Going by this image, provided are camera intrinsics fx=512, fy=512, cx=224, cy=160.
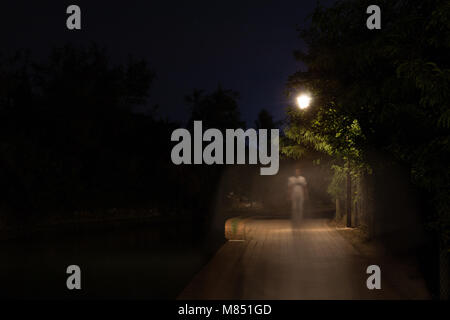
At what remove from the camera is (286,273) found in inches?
407

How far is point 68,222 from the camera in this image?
3375 cm

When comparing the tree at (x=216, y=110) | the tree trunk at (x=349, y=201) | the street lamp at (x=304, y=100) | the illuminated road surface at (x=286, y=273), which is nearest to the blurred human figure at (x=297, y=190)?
the illuminated road surface at (x=286, y=273)

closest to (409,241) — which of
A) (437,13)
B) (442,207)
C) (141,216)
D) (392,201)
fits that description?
(392,201)

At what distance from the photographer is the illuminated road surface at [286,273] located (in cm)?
855

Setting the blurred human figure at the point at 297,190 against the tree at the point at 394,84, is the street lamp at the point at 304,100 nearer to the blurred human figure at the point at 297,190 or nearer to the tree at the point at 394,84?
the tree at the point at 394,84

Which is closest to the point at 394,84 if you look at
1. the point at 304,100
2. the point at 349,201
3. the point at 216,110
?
the point at 304,100

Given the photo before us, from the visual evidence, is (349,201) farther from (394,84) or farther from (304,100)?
(394,84)

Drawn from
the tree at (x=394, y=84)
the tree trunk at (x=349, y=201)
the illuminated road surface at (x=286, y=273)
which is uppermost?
the tree at (x=394, y=84)

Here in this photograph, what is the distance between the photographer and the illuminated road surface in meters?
8.55

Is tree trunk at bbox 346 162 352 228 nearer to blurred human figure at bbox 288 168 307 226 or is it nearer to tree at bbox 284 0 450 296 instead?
blurred human figure at bbox 288 168 307 226

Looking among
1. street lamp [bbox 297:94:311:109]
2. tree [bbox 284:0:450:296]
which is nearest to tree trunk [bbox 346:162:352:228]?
street lamp [bbox 297:94:311:109]

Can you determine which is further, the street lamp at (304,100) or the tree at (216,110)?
the tree at (216,110)
